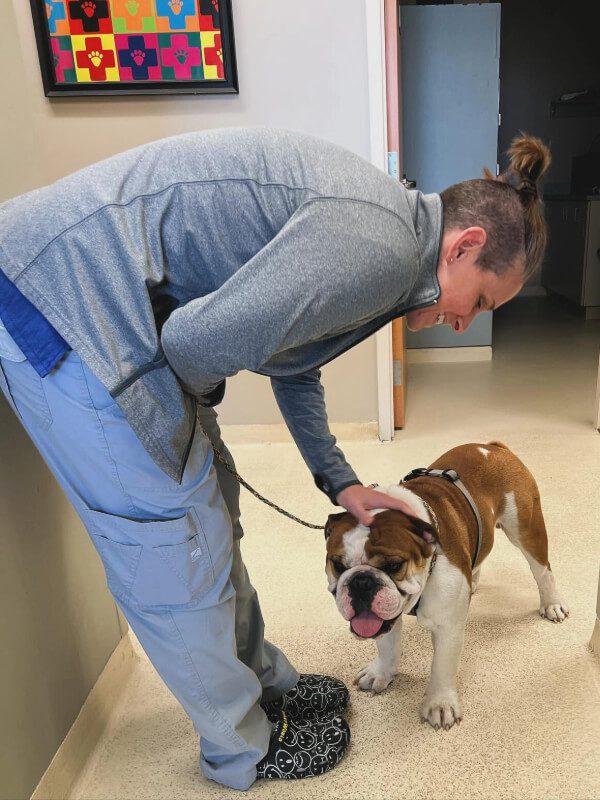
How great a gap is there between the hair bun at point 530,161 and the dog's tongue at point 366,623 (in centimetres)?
80

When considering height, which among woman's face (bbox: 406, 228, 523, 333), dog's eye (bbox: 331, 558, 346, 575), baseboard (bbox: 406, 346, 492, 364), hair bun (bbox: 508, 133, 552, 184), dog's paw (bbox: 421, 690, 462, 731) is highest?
hair bun (bbox: 508, 133, 552, 184)

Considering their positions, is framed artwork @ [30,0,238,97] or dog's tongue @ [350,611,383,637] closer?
dog's tongue @ [350,611,383,637]

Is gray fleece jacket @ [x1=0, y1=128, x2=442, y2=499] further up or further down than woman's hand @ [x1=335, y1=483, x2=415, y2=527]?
further up

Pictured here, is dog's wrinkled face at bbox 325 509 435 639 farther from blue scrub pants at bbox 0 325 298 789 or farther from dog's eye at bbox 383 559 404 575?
blue scrub pants at bbox 0 325 298 789

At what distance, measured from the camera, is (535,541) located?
5.14 feet

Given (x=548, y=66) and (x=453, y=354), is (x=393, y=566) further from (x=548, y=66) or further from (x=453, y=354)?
(x=548, y=66)

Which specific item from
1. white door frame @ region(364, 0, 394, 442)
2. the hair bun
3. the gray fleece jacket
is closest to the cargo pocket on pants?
the gray fleece jacket

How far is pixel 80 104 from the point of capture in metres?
2.63

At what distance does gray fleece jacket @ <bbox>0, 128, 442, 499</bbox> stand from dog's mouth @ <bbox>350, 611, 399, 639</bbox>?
0.52 metres

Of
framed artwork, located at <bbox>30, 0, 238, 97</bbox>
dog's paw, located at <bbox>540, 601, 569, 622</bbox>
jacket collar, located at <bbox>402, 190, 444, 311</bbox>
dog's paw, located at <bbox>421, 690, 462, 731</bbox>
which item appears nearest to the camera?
jacket collar, located at <bbox>402, 190, 444, 311</bbox>

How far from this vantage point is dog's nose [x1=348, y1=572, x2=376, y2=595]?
3.81 ft

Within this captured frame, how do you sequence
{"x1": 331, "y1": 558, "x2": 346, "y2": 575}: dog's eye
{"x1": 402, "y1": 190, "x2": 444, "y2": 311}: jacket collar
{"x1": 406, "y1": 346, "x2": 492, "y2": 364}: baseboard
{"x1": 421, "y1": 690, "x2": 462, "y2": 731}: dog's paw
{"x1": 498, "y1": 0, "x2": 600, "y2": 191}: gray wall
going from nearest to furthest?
{"x1": 402, "y1": 190, "x2": 444, "y2": 311}: jacket collar
{"x1": 331, "y1": 558, "x2": 346, "y2": 575}: dog's eye
{"x1": 421, "y1": 690, "x2": 462, "y2": 731}: dog's paw
{"x1": 406, "y1": 346, "x2": 492, "y2": 364}: baseboard
{"x1": 498, "y1": 0, "x2": 600, "y2": 191}: gray wall

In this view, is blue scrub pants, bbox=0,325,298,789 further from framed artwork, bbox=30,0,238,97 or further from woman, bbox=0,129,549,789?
framed artwork, bbox=30,0,238,97

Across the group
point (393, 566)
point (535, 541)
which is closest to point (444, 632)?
point (393, 566)
